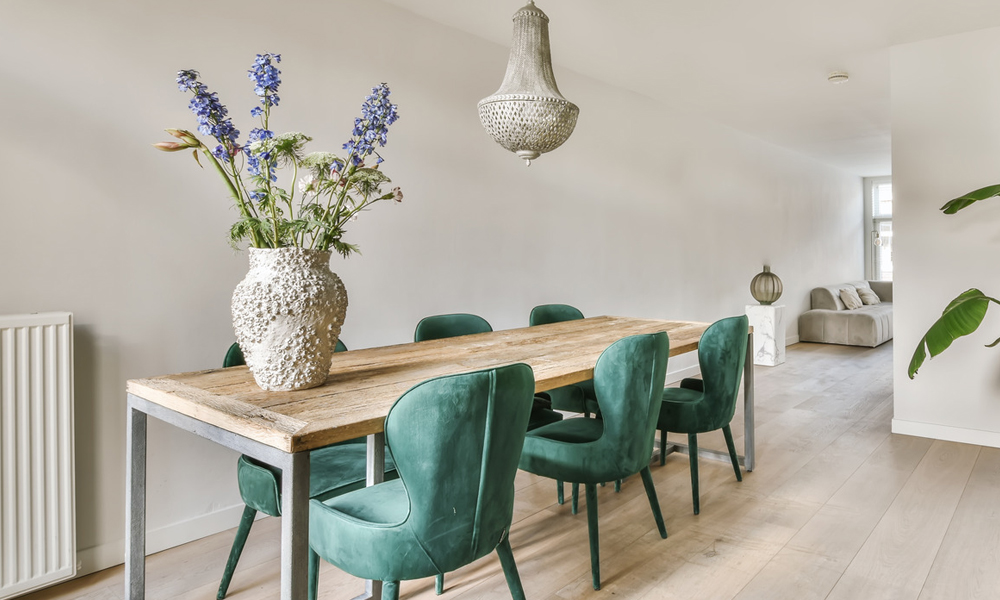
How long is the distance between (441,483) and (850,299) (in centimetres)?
847

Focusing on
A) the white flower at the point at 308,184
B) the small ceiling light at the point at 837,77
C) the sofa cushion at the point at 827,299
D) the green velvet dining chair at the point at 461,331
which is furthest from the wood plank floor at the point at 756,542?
the sofa cushion at the point at 827,299

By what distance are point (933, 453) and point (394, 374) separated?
3.24 metres

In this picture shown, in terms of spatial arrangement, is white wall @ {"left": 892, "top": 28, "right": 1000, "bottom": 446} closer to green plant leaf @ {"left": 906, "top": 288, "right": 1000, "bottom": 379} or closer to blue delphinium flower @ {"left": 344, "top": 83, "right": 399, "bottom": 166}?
green plant leaf @ {"left": 906, "top": 288, "right": 1000, "bottom": 379}

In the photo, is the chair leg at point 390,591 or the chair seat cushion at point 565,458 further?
the chair seat cushion at point 565,458

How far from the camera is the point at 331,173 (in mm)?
1615

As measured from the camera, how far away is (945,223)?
12.0ft

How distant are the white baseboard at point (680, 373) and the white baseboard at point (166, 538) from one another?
3582 millimetres

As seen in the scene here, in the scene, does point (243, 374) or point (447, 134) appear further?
point (447, 134)

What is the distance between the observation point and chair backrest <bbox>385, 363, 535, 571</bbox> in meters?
1.30

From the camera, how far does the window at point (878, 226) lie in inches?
399

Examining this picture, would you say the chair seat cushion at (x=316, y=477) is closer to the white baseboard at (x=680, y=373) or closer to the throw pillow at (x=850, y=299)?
the white baseboard at (x=680, y=373)

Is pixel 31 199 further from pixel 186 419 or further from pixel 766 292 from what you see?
pixel 766 292

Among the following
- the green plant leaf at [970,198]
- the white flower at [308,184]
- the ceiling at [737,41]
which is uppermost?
the ceiling at [737,41]

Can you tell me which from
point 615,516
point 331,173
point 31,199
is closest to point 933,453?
point 615,516
